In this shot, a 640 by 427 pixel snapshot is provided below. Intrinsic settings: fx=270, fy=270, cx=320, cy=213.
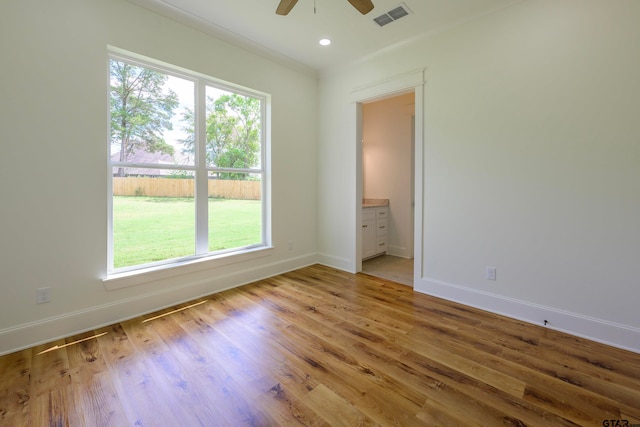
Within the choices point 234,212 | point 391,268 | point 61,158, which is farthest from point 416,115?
point 61,158

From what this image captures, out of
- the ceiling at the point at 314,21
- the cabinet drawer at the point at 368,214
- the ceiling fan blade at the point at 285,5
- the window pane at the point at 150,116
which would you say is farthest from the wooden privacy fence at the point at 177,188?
the ceiling fan blade at the point at 285,5

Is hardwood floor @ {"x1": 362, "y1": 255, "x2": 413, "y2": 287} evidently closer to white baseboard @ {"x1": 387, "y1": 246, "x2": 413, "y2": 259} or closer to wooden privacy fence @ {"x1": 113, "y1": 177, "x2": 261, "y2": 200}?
white baseboard @ {"x1": 387, "y1": 246, "x2": 413, "y2": 259}

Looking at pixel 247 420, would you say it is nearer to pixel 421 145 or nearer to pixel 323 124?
pixel 421 145

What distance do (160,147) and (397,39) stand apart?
2.89 meters

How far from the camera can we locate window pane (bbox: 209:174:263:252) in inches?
127

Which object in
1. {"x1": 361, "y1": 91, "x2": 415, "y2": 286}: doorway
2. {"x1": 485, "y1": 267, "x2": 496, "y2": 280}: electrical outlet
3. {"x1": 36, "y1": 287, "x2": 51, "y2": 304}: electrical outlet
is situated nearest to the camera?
{"x1": 36, "y1": 287, "x2": 51, "y2": 304}: electrical outlet

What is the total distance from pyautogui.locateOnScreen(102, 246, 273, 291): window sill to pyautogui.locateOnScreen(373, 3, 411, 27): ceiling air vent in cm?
294

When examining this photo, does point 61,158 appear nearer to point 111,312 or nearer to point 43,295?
point 43,295

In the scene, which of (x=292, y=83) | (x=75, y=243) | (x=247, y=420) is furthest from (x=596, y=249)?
(x=75, y=243)

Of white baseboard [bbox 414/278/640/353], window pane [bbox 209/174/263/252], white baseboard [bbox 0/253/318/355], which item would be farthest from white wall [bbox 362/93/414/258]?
white baseboard [bbox 0/253/318/355]

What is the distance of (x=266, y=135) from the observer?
3.72 meters

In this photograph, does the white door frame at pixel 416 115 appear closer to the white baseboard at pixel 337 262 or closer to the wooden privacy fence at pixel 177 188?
the white baseboard at pixel 337 262

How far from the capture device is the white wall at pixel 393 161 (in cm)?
480

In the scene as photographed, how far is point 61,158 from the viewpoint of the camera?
7.12 feet
